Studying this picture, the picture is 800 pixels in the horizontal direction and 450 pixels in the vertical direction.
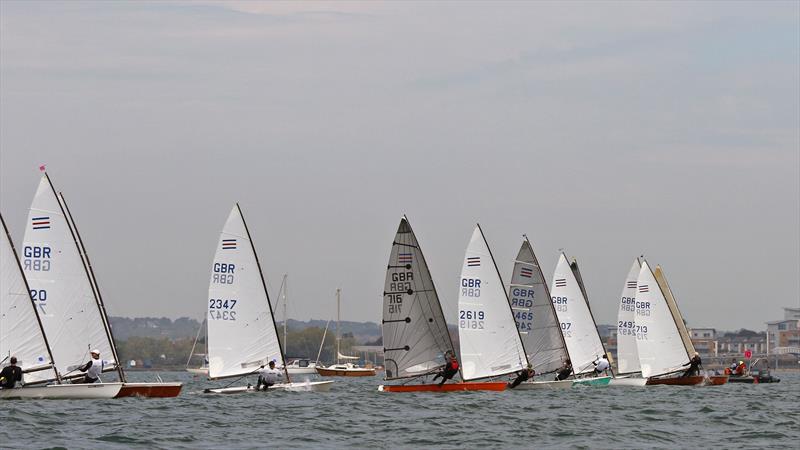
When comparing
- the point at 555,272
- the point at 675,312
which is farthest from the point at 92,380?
the point at 675,312

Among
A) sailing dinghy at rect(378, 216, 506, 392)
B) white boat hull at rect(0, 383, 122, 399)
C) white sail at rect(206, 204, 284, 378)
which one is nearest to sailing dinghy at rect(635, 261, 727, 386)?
sailing dinghy at rect(378, 216, 506, 392)

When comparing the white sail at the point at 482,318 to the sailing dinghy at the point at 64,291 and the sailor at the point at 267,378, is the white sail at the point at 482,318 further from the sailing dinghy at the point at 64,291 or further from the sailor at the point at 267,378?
the sailing dinghy at the point at 64,291

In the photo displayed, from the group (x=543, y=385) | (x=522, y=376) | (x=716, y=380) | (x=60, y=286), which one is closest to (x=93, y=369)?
(x=60, y=286)

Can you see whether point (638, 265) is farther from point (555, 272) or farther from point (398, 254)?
point (398, 254)

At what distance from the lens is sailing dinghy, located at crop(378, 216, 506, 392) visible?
167 feet

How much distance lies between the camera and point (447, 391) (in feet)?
168

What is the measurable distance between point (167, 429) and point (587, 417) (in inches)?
460

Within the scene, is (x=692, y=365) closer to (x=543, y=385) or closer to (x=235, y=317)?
(x=543, y=385)

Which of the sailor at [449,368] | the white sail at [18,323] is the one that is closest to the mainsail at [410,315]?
the sailor at [449,368]

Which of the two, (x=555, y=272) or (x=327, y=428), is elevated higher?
(x=555, y=272)

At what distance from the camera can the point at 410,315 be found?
168 feet

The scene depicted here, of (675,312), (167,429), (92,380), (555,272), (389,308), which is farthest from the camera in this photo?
(675,312)

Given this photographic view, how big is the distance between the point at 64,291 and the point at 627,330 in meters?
32.6

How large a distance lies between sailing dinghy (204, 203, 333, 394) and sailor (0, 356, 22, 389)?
9.19 metres
